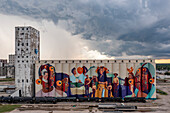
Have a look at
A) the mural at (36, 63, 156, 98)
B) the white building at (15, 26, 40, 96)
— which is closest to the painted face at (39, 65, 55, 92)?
the mural at (36, 63, 156, 98)

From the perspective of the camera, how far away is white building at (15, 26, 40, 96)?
4997cm

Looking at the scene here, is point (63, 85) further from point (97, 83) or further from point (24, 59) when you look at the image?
point (24, 59)

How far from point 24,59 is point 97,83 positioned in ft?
106

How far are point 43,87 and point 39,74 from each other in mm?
5703

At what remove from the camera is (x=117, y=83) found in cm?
4822

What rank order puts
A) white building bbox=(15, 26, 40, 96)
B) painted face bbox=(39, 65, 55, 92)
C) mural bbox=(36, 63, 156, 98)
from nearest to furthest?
mural bbox=(36, 63, 156, 98) → painted face bbox=(39, 65, 55, 92) → white building bbox=(15, 26, 40, 96)

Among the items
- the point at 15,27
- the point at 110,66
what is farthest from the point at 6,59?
the point at 110,66

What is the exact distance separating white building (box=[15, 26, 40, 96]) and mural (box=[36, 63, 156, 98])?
4.61m

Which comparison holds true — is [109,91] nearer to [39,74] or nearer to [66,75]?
[66,75]

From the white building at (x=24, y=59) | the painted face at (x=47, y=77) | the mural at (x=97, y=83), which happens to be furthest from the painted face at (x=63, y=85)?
the white building at (x=24, y=59)

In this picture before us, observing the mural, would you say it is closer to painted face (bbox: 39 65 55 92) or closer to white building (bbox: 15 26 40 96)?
painted face (bbox: 39 65 55 92)

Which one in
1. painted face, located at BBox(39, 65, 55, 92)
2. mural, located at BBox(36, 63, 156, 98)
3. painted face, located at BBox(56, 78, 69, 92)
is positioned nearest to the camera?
mural, located at BBox(36, 63, 156, 98)

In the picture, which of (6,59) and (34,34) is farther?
(6,59)

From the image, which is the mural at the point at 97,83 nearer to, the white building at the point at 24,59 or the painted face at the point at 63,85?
the painted face at the point at 63,85
